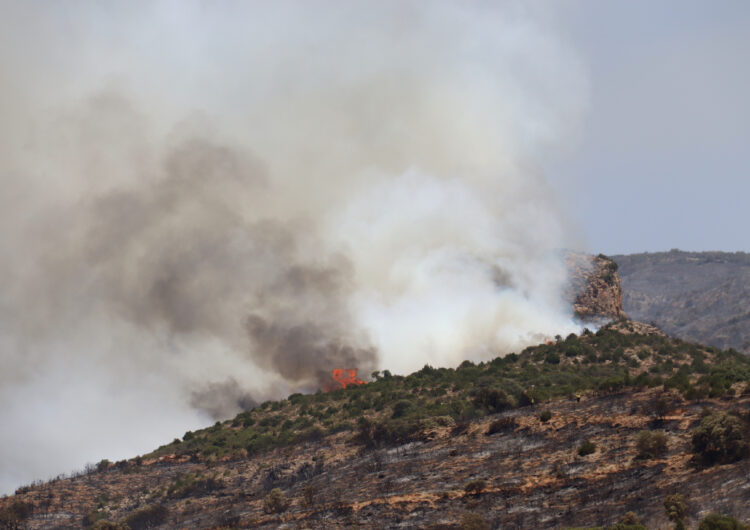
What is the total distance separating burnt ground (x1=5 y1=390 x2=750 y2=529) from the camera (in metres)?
48.3

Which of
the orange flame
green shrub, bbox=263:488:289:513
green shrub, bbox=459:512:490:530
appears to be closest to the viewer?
green shrub, bbox=459:512:490:530

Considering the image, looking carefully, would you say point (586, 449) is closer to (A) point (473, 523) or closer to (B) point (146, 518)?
(A) point (473, 523)

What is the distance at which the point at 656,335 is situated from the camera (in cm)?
11256

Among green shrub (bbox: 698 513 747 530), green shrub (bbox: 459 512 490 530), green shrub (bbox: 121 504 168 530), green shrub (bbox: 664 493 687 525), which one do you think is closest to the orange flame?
green shrub (bbox: 121 504 168 530)

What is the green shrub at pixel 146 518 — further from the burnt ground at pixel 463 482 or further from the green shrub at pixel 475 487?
the green shrub at pixel 475 487

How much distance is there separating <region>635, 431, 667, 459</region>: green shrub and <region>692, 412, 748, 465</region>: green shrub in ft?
8.39

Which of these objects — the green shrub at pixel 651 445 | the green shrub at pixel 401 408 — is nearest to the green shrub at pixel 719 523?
the green shrub at pixel 651 445

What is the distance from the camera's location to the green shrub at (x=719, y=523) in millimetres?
36312

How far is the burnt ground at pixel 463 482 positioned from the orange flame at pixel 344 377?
39.2 m

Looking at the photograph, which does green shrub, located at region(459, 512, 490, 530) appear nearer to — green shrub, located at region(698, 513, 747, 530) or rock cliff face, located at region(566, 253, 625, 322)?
green shrub, located at region(698, 513, 747, 530)

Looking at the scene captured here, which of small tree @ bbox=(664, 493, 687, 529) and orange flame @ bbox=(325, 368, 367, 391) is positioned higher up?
orange flame @ bbox=(325, 368, 367, 391)

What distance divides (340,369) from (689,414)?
81058 millimetres

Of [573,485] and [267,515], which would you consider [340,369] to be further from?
[573,485]

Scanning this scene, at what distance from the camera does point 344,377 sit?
432 ft
